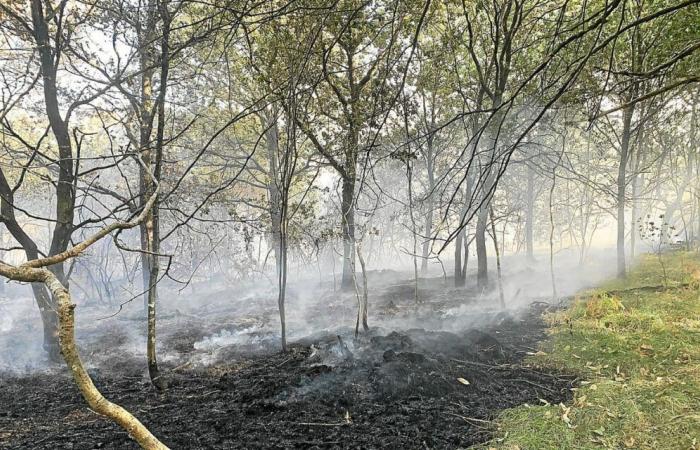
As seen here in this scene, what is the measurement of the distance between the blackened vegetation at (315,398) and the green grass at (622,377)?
322 millimetres

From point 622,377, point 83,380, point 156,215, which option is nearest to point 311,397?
point 156,215

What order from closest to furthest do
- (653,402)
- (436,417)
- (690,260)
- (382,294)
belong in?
(653,402), (436,417), (690,260), (382,294)

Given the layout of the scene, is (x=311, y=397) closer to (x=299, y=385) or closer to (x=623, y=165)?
→ (x=299, y=385)

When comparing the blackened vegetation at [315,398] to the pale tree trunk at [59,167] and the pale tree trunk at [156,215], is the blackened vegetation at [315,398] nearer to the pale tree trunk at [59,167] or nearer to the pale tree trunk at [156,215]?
the pale tree trunk at [156,215]

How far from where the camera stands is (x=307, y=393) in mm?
4527

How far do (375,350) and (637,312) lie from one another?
4.29 metres

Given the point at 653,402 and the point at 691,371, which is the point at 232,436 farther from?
the point at 691,371

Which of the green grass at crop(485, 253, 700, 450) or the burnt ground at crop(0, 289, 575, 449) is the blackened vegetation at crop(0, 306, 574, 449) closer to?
Result: the burnt ground at crop(0, 289, 575, 449)

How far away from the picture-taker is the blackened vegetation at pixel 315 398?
11.9 feet

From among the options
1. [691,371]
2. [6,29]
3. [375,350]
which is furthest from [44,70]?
[691,371]

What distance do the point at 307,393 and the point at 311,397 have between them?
0.36 ft

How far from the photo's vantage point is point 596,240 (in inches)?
1545

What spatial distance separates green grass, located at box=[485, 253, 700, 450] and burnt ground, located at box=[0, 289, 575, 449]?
301mm

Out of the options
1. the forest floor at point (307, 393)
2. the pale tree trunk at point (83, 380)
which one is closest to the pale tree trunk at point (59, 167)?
the forest floor at point (307, 393)
